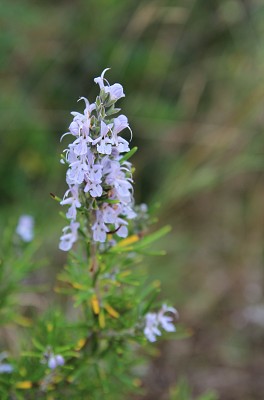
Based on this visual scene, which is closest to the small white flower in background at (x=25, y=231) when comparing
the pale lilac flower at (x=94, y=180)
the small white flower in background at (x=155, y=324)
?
the small white flower in background at (x=155, y=324)

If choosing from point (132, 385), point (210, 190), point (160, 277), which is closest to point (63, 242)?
point (132, 385)

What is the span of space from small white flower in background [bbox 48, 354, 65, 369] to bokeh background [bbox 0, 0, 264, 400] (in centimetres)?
135

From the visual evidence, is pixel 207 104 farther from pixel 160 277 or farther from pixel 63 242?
pixel 63 242

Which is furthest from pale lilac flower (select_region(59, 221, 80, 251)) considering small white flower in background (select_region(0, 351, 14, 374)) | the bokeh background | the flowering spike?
the bokeh background

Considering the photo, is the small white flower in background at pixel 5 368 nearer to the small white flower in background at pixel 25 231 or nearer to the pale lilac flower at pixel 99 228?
the small white flower in background at pixel 25 231

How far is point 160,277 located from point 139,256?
1383 millimetres

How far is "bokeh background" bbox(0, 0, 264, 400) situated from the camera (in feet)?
8.76

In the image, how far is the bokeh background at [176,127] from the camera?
2.67m

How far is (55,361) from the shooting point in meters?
1.18

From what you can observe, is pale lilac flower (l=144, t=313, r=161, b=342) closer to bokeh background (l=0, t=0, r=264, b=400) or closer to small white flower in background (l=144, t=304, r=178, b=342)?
small white flower in background (l=144, t=304, r=178, b=342)

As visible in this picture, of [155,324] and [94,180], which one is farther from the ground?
[94,180]

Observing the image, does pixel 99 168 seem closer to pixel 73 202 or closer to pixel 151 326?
pixel 73 202

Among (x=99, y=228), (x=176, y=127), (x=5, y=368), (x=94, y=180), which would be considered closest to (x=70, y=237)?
(x=99, y=228)

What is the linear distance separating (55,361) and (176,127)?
75.5 inches
